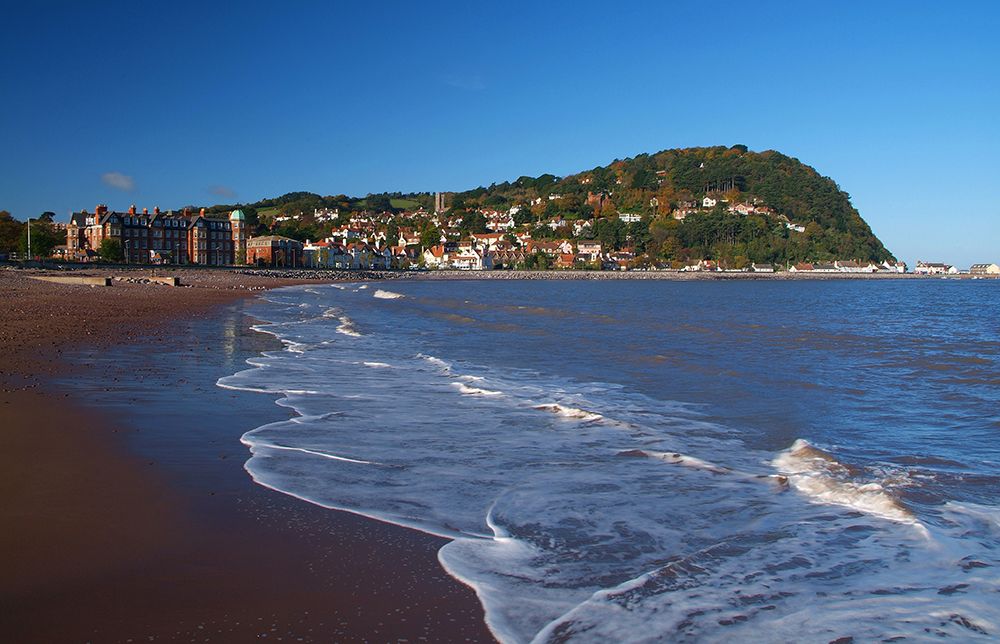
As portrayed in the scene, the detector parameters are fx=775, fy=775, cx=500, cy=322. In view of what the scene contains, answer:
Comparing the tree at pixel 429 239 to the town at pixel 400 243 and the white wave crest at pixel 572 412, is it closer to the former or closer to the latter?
the town at pixel 400 243

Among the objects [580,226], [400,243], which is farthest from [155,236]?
[580,226]

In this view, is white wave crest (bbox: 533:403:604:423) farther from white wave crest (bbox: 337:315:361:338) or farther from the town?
the town

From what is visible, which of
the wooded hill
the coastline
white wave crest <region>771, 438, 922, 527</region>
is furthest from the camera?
the wooded hill

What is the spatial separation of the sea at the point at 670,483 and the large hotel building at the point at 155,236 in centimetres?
8131

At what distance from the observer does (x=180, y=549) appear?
415 cm

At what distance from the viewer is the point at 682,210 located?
179 meters

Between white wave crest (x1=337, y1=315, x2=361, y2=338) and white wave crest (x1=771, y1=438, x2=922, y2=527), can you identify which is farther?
white wave crest (x1=337, y1=315, x2=361, y2=338)

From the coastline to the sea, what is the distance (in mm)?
262

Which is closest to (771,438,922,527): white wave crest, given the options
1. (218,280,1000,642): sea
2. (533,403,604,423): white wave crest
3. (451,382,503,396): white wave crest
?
(218,280,1000,642): sea

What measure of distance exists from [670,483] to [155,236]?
92698 mm

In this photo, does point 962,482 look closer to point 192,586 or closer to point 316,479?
point 316,479

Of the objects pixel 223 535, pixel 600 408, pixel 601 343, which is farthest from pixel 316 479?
pixel 601 343

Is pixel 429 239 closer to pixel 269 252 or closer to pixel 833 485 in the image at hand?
pixel 269 252

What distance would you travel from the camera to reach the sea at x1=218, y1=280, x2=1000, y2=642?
12.3ft
